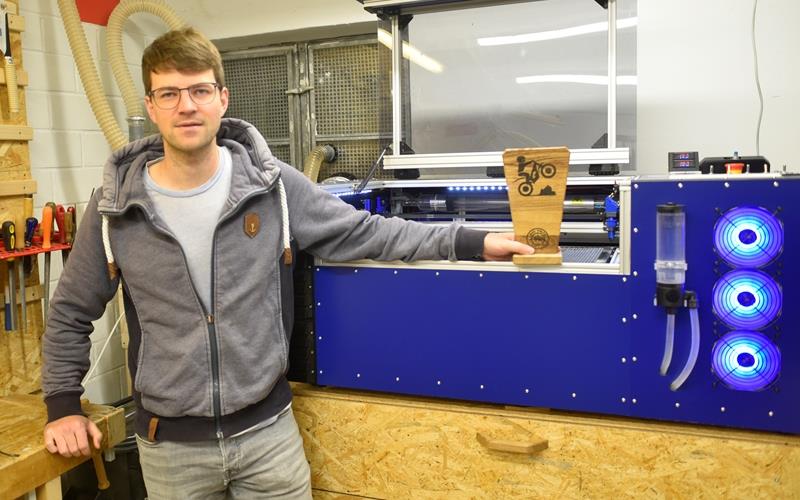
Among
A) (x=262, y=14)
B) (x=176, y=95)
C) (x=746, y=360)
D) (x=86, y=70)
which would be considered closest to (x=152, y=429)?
(x=176, y=95)

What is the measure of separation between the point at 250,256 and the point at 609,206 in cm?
78

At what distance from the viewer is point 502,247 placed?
1438 mm

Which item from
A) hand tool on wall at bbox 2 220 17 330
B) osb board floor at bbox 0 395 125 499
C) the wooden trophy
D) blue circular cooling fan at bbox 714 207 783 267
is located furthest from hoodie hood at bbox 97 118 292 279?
blue circular cooling fan at bbox 714 207 783 267

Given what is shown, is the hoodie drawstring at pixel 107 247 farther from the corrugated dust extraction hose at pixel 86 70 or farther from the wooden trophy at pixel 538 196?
the corrugated dust extraction hose at pixel 86 70

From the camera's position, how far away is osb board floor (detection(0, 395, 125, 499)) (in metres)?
1.37

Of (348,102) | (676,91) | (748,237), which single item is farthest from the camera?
(348,102)

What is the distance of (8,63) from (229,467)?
58.3 inches

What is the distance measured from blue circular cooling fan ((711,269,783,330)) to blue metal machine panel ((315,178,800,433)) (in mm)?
15

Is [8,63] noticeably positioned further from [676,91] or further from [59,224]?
[676,91]

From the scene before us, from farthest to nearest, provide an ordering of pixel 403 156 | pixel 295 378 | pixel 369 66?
pixel 369 66
pixel 403 156
pixel 295 378

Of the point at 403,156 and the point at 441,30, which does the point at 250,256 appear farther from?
the point at 441,30

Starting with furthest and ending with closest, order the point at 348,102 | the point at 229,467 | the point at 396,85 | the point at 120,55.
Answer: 1. the point at 348,102
2. the point at 120,55
3. the point at 396,85
4. the point at 229,467

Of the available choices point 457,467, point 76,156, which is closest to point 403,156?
point 457,467

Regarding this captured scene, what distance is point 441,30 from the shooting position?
7.78 feet
